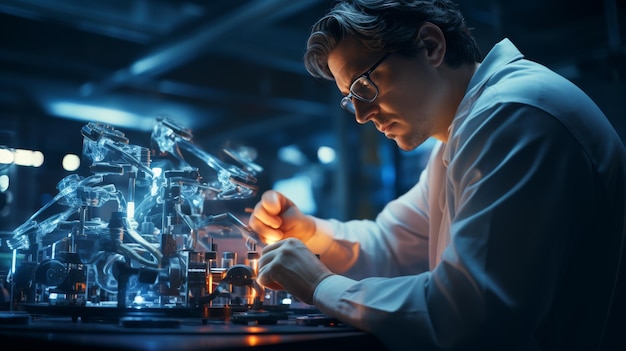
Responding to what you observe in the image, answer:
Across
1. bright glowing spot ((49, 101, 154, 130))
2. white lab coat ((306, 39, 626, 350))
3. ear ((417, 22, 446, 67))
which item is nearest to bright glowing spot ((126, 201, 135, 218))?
white lab coat ((306, 39, 626, 350))

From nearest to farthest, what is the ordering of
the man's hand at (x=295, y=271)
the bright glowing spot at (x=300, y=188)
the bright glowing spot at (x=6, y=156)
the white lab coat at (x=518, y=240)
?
1. the white lab coat at (x=518, y=240)
2. the man's hand at (x=295, y=271)
3. the bright glowing spot at (x=6, y=156)
4. the bright glowing spot at (x=300, y=188)

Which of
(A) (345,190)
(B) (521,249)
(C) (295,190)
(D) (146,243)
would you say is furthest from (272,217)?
(C) (295,190)

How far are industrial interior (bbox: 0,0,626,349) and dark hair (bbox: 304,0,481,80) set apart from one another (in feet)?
1.48

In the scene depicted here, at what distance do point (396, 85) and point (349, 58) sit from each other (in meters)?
0.14

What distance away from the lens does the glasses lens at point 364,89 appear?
151cm

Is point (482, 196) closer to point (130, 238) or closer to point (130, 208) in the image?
point (130, 238)

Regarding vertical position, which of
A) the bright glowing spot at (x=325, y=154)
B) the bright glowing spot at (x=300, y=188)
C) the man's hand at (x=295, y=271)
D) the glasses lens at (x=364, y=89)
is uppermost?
the bright glowing spot at (x=325, y=154)

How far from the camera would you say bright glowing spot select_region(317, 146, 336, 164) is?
6414 millimetres

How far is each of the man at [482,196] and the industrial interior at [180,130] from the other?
0.27 m

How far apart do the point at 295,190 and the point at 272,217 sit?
14.9 ft

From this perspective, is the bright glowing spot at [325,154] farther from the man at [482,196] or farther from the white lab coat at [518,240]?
the white lab coat at [518,240]

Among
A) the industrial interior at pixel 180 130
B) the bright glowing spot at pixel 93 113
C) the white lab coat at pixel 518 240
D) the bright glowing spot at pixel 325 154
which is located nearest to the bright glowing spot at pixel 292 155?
the industrial interior at pixel 180 130

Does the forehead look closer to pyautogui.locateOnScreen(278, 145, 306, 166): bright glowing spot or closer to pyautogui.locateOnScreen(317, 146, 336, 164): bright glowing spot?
pyautogui.locateOnScreen(317, 146, 336, 164): bright glowing spot

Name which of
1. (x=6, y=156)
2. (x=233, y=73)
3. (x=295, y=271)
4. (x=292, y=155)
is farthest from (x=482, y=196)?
(x=292, y=155)
